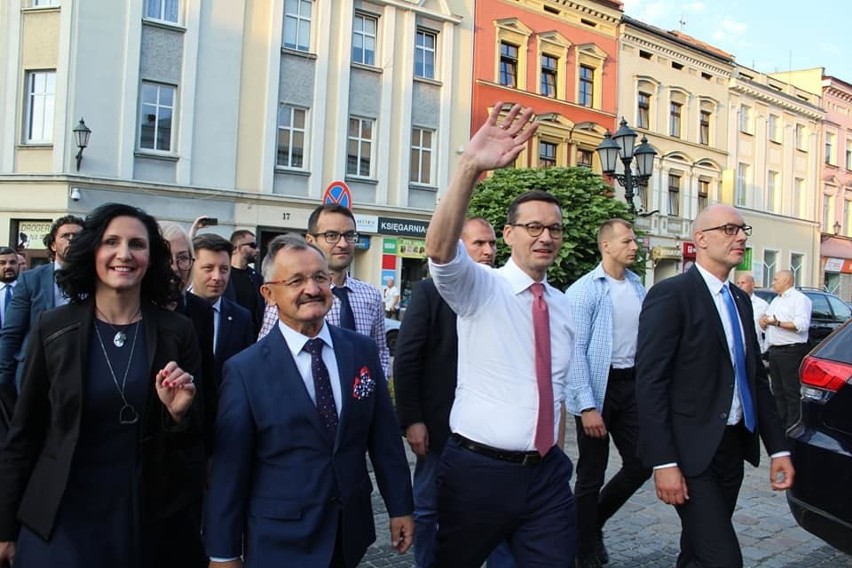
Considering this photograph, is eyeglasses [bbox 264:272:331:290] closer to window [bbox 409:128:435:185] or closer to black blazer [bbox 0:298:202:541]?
black blazer [bbox 0:298:202:541]

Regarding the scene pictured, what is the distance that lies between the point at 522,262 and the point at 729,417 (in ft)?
4.27

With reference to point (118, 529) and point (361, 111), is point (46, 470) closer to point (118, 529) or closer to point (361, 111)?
point (118, 529)

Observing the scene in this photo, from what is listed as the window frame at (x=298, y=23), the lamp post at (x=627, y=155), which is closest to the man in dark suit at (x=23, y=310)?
the lamp post at (x=627, y=155)

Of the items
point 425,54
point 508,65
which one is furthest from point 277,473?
point 508,65

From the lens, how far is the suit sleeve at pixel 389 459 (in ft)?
9.94

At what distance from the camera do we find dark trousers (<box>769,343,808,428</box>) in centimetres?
945

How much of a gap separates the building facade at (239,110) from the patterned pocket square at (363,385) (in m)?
18.1

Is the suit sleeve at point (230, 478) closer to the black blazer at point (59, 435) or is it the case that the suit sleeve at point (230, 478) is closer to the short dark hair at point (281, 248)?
the black blazer at point (59, 435)

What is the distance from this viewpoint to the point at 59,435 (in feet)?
9.14

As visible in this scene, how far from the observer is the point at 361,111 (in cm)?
2359

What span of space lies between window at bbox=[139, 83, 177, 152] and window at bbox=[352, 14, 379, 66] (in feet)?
19.7

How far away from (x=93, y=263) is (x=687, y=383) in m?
2.75

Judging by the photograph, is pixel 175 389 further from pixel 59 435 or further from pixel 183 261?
pixel 183 261

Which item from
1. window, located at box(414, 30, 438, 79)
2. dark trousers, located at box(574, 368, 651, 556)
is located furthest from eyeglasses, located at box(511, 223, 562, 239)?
window, located at box(414, 30, 438, 79)
